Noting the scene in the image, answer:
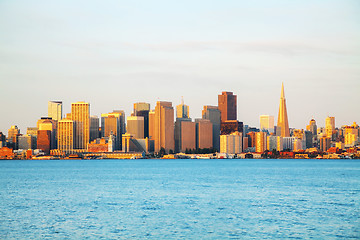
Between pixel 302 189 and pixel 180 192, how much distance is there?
17.6 metres

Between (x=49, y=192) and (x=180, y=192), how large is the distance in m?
18.0

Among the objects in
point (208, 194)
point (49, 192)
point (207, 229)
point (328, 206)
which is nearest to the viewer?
point (207, 229)

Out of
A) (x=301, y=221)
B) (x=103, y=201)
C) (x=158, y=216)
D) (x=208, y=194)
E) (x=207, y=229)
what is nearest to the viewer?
(x=207, y=229)

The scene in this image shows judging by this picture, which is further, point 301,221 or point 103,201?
point 103,201

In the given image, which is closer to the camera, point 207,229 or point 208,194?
point 207,229

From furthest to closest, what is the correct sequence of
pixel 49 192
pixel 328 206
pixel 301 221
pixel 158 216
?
pixel 49 192
pixel 328 206
pixel 158 216
pixel 301 221

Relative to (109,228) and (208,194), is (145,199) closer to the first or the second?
(208,194)

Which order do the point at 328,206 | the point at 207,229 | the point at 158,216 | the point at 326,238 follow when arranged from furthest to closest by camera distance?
the point at 328,206
the point at 158,216
the point at 207,229
the point at 326,238

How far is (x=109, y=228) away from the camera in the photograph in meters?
42.4

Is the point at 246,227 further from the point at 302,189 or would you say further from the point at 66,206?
the point at 302,189

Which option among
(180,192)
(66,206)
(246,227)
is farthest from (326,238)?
(180,192)

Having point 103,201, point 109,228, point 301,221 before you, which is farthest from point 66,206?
point 301,221

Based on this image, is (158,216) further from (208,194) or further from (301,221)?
(208,194)

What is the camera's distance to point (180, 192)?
72938 mm
